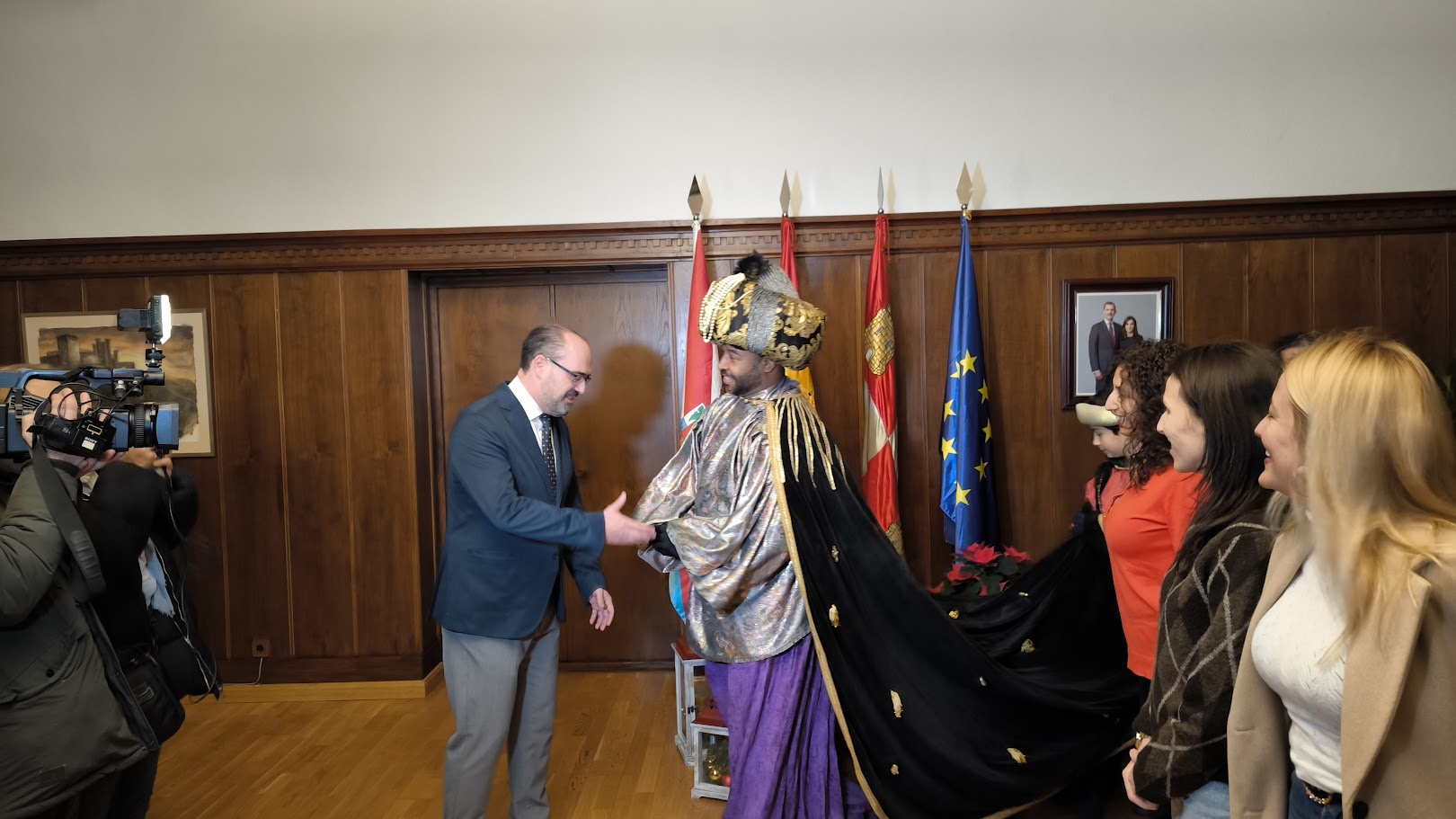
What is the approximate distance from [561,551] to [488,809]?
104cm

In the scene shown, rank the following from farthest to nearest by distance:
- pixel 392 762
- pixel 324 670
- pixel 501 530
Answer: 1. pixel 324 670
2. pixel 392 762
3. pixel 501 530

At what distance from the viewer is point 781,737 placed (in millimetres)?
2211

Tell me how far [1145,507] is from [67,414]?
2.48 m

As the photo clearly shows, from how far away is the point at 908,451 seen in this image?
4.07 meters

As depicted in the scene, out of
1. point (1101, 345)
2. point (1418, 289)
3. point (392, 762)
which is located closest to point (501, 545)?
point (392, 762)

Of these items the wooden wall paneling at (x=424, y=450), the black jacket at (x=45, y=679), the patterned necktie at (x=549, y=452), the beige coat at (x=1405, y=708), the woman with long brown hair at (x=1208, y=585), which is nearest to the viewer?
the beige coat at (x=1405, y=708)

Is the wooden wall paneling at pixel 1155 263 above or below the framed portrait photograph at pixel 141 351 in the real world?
above

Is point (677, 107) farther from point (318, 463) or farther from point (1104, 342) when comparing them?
point (318, 463)

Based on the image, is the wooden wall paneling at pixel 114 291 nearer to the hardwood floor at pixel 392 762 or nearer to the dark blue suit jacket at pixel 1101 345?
the hardwood floor at pixel 392 762

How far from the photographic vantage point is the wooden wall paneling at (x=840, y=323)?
4020mm

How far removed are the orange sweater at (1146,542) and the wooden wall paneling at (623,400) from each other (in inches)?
96.5

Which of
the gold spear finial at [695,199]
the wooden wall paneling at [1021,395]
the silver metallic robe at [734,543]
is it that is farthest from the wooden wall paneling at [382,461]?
the wooden wall paneling at [1021,395]

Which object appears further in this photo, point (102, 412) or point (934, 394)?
point (934, 394)

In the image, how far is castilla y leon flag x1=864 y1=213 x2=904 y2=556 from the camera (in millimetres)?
3770
